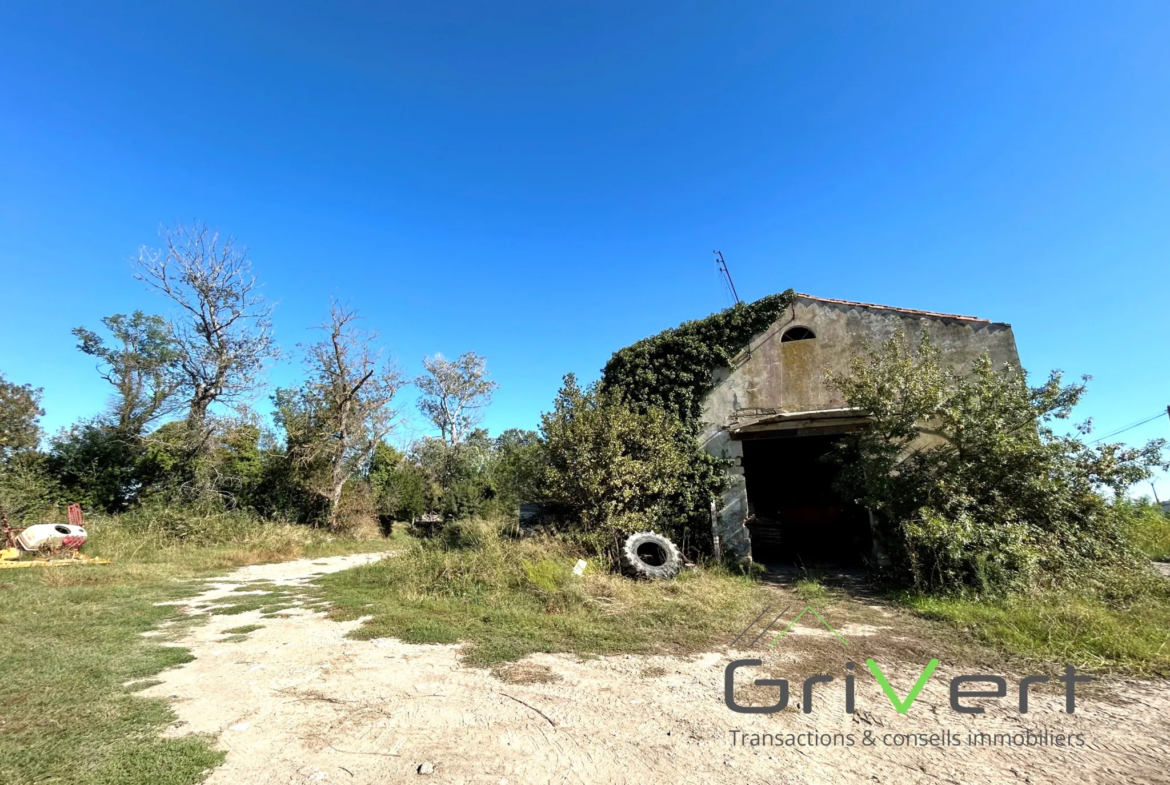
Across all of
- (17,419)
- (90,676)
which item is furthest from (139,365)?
(90,676)

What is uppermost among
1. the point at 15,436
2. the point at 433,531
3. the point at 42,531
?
the point at 15,436

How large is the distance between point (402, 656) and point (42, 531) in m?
11.6

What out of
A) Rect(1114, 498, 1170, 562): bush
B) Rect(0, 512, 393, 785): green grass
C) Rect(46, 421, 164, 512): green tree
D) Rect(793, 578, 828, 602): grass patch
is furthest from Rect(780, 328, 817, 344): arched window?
Rect(46, 421, 164, 512): green tree

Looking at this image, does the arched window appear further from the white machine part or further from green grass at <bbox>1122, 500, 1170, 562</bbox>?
the white machine part

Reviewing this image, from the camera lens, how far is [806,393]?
10.7 meters

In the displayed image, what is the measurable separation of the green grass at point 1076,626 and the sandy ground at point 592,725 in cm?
50

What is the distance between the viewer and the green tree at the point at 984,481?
259 inches

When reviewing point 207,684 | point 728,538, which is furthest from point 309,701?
point 728,538

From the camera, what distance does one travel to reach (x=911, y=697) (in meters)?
3.66

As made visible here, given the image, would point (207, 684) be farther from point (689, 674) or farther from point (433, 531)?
point (433, 531)

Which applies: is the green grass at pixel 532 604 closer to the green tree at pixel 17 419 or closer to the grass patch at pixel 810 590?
the grass patch at pixel 810 590

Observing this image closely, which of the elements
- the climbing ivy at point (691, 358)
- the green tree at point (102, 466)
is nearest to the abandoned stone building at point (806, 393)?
the climbing ivy at point (691, 358)

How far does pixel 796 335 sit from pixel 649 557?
627 cm

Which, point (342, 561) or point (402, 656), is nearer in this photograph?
point (402, 656)
